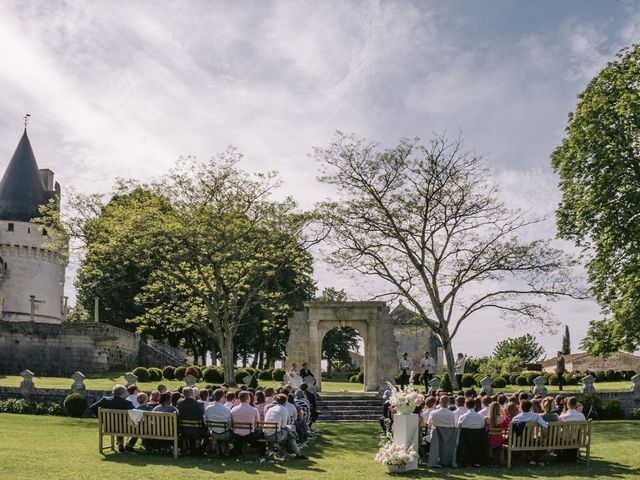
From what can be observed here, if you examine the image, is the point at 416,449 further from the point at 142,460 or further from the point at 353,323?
the point at 353,323

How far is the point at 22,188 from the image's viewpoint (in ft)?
173

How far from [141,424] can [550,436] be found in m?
8.10

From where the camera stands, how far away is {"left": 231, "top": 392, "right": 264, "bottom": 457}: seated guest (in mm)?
13398

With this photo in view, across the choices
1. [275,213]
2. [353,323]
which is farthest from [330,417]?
[275,213]

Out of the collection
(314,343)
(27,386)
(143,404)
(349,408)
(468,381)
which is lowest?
(349,408)

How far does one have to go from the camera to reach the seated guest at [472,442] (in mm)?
13219

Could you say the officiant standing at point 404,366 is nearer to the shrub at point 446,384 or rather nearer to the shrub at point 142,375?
the shrub at point 446,384

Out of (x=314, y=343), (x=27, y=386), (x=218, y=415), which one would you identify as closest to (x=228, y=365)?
(x=314, y=343)

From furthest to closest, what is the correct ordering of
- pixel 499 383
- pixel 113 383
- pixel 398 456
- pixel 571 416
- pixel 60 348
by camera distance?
pixel 60 348 < pixel 499 383 < pixel 113 383 < pixel 571 416 < pixel 398 456

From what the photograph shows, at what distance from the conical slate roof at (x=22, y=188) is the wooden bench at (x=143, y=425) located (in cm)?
4339

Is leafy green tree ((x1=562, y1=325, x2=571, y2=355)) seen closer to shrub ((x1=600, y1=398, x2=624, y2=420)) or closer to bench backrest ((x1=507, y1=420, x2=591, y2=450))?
shrub ((x1=600, y1=398, x2=624, y2=420))

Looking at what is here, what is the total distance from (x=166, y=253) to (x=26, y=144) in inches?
1205

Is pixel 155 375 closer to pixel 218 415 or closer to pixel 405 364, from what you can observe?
pixel 405 364

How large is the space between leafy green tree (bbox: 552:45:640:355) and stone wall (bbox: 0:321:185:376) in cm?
2782
